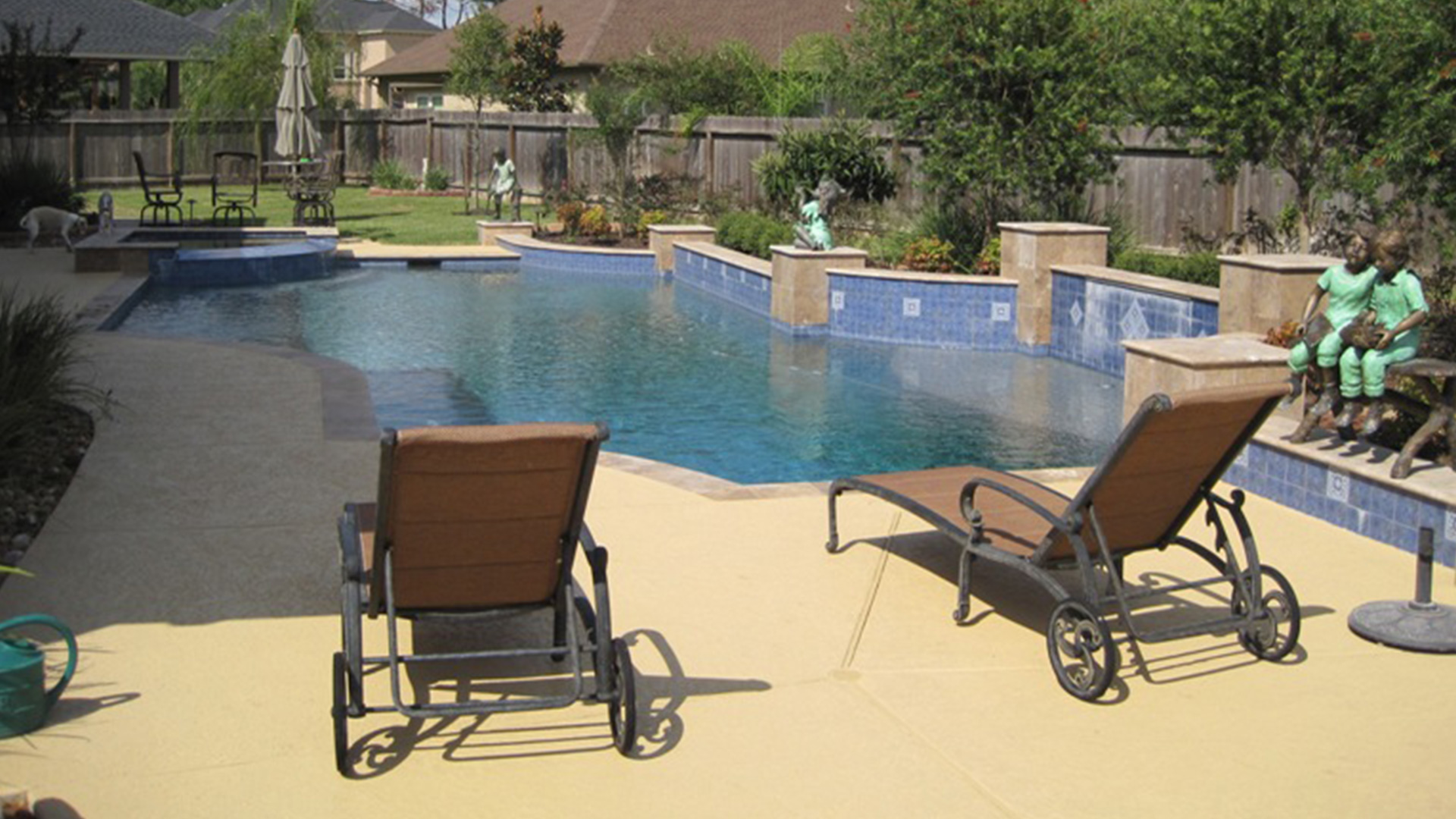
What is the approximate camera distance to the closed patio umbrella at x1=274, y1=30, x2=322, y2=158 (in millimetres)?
27688

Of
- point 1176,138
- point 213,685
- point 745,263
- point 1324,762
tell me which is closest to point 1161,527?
point 1324,762

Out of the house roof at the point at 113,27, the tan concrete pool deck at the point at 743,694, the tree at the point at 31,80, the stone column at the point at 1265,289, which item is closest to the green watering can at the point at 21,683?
the tan concrete pool deck at the point at 743,694

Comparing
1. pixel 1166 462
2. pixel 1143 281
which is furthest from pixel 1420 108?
pixel 1166 462

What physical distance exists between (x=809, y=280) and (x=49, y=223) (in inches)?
453

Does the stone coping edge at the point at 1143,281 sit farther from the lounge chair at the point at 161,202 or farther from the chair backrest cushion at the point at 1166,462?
the lounge chair at the point at 161,202

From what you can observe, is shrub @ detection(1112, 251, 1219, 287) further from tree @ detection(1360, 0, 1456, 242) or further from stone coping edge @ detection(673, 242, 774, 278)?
stone coping edge @ detection(673, 242, 774, 278)

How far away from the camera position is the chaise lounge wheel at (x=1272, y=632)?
6.05 metres

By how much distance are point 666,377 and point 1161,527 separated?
8.44 metres

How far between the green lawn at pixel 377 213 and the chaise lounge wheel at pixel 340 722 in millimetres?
21145

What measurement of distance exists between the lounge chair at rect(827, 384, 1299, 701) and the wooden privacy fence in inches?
414

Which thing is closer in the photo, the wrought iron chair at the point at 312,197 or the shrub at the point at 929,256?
the shrub at the point at 929,256

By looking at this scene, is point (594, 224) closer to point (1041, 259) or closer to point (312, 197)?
point (312, 197)

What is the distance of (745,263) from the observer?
19781 millimetres

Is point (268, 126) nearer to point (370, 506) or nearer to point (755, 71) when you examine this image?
point (755, 71)
